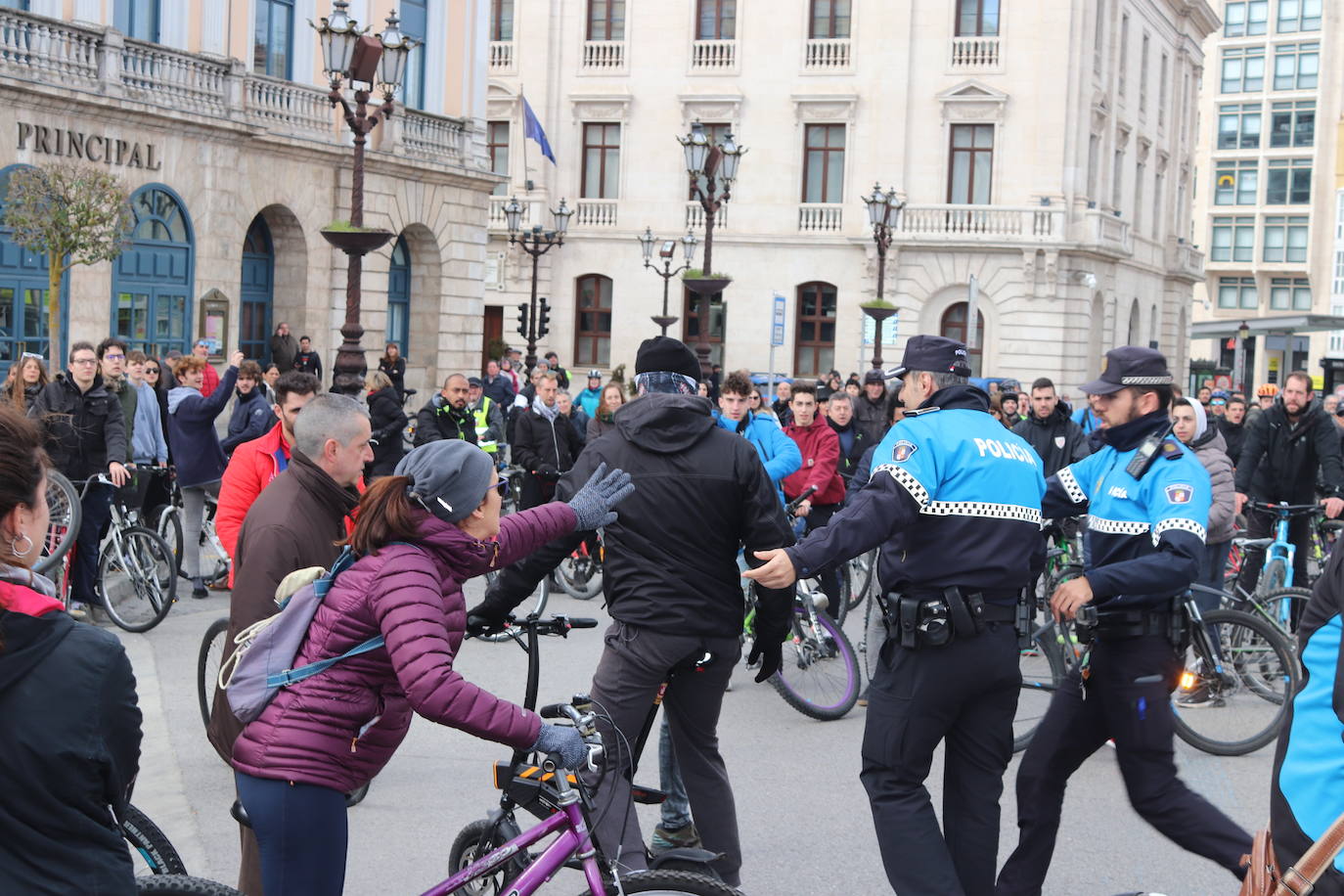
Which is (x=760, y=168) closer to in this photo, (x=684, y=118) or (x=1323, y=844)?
(x=684, y=118)

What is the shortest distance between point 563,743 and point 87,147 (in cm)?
2129

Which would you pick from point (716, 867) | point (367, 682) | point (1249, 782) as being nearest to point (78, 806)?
point (367, 682)

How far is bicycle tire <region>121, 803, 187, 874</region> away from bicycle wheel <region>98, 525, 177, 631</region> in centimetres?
619

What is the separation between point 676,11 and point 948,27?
8350 millimetres

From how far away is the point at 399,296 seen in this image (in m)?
31.3

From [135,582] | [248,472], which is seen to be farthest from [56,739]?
[135,582]

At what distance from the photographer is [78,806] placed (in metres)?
2.68

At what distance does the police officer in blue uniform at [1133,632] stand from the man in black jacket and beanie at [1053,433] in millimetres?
6127

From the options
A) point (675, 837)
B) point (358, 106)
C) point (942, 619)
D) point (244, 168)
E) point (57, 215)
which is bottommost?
point (675, 837)

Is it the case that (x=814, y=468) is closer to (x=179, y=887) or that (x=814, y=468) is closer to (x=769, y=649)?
(x=769, y=649)

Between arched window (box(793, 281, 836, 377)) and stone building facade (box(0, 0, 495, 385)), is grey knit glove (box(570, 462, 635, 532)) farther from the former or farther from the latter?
arched window (box(793, 281, 836, 377))

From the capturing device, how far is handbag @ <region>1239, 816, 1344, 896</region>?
3.01 metres

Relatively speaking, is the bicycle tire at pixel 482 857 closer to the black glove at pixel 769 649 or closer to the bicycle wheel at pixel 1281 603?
the black glove at pixel 769 649

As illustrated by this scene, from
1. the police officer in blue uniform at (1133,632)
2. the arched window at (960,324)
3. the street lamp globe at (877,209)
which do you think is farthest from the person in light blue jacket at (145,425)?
the arched window at (960,324)
